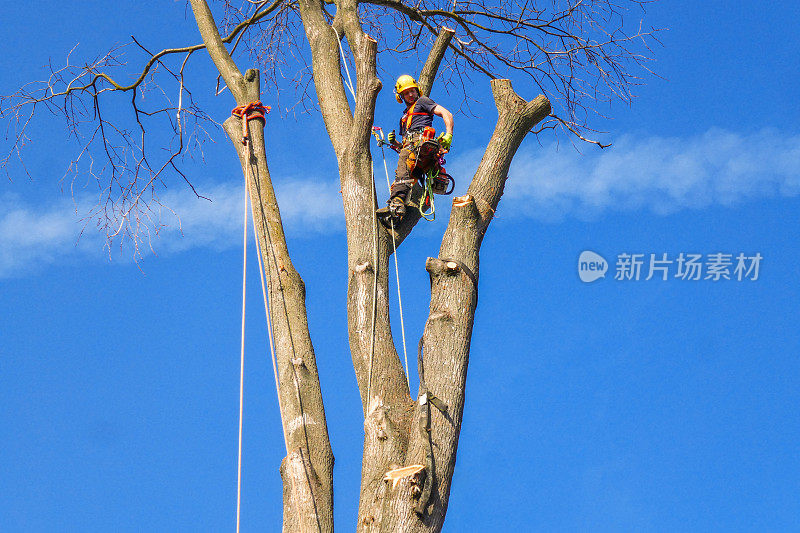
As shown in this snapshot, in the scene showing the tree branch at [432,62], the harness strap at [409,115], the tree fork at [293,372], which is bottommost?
the tree fork at [293,372]

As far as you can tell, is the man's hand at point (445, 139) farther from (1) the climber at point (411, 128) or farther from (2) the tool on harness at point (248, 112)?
(2) the tool on harness at point (248, 112)

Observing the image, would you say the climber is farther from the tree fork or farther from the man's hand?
the tree fork

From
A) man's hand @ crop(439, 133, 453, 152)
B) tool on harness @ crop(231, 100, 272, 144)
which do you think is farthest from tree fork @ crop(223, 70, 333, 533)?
man's hand @ crop(439, 133, 453, 152)

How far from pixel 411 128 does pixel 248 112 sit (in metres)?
0.87

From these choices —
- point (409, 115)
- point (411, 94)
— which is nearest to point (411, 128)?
point (409, 115)

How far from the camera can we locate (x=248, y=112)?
423 centimetres

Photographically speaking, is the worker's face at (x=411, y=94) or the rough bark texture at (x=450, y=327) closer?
the rough bark texture at (x=450, y=327)

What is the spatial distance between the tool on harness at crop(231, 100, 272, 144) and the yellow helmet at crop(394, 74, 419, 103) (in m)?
0.78

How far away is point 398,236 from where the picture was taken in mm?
4070

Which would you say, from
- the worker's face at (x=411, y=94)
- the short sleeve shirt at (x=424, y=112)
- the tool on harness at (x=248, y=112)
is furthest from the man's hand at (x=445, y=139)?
the tool on harness at (x=248, y=112)

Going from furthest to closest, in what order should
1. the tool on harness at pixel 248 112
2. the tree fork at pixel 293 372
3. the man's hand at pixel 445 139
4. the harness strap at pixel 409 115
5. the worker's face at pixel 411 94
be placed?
the worker's face at pixel 411 94 < the harness strap at pixel 409 115 < the man's hand at pixel 445 139 < the tool on harness at pixel 248 112 < the tree fork at pixel 293 372

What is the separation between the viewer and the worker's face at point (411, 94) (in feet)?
15.2

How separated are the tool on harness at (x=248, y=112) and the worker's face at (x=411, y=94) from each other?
2.61ft

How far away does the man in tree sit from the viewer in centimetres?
423
